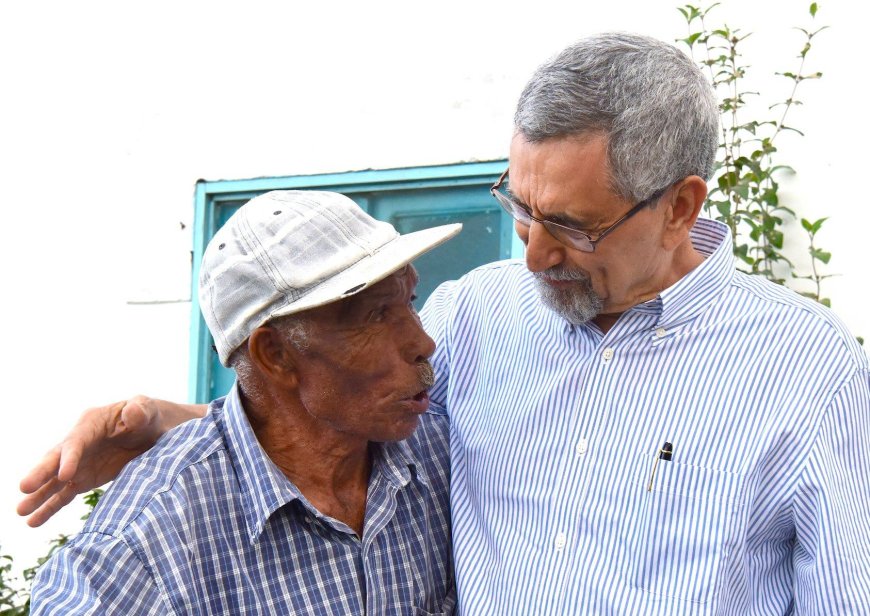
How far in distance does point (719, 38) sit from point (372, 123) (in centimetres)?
138

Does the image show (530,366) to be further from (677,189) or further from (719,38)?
(719,38)

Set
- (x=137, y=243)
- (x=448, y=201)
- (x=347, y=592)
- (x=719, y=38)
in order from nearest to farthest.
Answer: (x=347, y=592) < (x=719, y=38) < (x=448, y=201) < (x=137, y=243)

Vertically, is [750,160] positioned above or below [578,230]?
below

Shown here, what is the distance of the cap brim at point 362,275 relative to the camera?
7.43ft

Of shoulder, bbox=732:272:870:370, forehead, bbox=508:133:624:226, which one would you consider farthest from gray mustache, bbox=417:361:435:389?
shoulder, bbox=732:272:870:370

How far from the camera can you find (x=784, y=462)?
A: 219 cm

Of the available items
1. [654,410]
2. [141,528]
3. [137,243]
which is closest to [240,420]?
[141,528]

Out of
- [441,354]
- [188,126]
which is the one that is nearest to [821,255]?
[441,354]

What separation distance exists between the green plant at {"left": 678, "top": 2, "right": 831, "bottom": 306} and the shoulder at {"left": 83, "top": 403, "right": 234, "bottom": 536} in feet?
6.54

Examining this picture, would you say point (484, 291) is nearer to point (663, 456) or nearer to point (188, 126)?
point (663, 456)

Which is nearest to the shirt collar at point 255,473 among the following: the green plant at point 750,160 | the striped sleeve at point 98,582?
the striped sleeve at point 98,582

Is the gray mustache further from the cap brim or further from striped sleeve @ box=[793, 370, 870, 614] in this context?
striped sleeve @ box=[793, 370, 870, 614]

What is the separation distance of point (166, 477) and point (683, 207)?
1.19 meters

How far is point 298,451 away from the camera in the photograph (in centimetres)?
242
